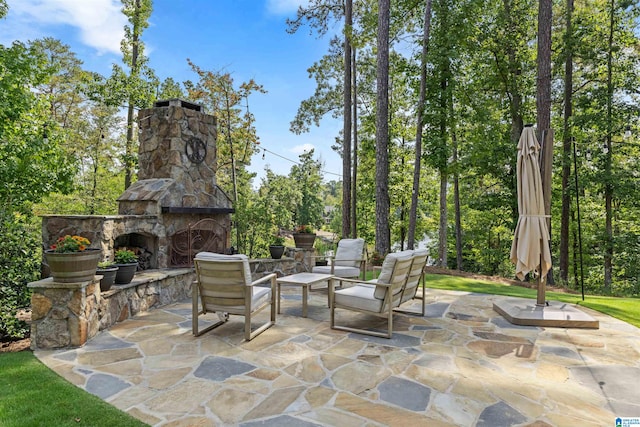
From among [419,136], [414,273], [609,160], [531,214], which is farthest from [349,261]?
[609,160]

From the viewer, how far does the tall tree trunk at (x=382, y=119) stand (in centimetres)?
880

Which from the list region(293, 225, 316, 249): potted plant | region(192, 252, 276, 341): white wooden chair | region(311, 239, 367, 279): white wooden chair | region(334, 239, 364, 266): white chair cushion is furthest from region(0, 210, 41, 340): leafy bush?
region(293, 225, 316, 249): potted plant

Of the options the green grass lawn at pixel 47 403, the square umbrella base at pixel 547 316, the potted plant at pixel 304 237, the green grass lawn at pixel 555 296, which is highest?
the potted plant at pixel 304 237

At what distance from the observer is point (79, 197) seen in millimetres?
12727

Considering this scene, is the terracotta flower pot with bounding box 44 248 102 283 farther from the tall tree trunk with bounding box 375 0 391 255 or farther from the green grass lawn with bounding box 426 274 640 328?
the tall tree trunk with bounding box 375 0 391 255

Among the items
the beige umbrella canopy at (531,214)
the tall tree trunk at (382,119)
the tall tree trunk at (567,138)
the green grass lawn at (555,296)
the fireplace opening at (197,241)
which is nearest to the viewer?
the beige umbrella canopy at (531,214)

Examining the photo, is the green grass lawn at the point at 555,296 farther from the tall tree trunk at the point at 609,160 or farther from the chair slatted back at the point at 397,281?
the tall tree trunk at the point at 609,160

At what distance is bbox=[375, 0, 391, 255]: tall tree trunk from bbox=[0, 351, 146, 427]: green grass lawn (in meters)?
7.18

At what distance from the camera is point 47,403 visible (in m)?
2.46

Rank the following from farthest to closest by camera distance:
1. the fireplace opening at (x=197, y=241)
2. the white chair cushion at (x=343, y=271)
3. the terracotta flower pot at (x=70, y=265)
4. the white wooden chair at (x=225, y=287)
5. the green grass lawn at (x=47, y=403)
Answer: the fireplace opening at (x=197, y=241), the white chair cushion at (x=343, y=271), the white wooden chair at (x=225, y=287), the terracotta flower pot at (x=70, y=265), the green grass lawn at (x=47, y=403)

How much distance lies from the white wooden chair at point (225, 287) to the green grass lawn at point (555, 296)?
4.42 m

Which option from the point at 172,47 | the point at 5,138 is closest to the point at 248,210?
the point at 5,138

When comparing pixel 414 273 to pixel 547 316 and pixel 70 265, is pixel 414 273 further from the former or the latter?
pixel 70 265

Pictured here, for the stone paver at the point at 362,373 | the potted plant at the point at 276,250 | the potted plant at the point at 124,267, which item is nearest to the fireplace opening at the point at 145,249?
the potted plant at the point at 124,267
